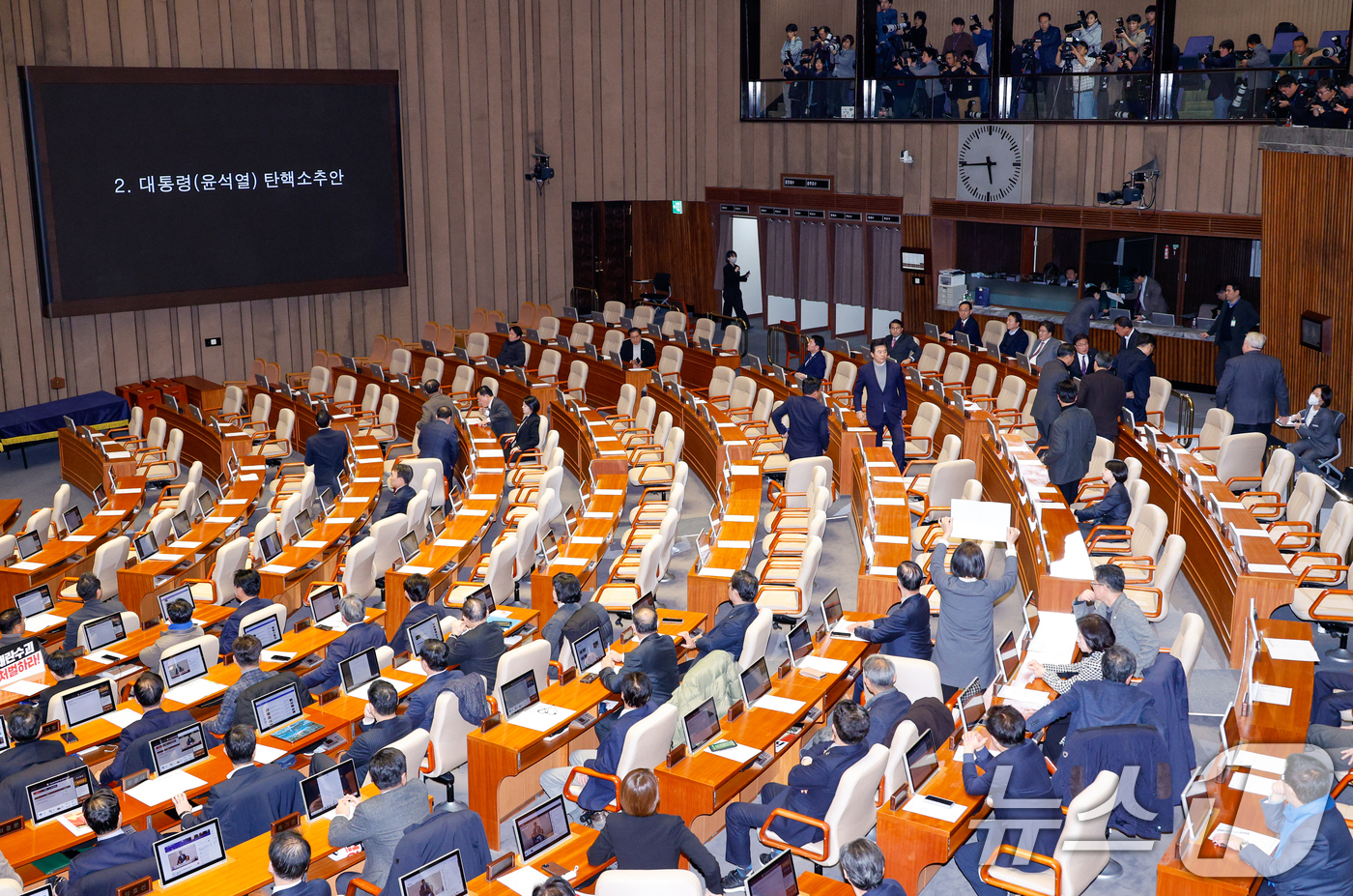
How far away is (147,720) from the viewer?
23.7ft

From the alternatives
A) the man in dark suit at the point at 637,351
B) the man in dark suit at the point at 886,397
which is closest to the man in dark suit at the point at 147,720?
the man in dark suit at the point at 886,397

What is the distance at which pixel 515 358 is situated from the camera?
16.8 m

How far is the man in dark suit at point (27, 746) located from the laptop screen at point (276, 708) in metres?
1.08

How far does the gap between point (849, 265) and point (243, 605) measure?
13.9 m

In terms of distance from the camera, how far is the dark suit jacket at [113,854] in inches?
228

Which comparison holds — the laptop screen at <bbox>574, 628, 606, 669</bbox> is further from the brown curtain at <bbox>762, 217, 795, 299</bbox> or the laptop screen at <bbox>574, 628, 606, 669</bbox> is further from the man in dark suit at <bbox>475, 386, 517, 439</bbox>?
the brown curtain at <bbox>762, 217, 795, 299</bbox>

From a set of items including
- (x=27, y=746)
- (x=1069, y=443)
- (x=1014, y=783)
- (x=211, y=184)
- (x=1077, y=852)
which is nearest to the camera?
(x=1077, y=852)

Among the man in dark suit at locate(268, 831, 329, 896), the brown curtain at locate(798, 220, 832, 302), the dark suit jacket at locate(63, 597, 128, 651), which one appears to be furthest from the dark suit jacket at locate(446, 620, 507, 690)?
the brown curtain at locate(798, 220, 832, 302)

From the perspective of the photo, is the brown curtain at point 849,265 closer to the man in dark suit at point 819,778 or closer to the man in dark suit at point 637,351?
the man in dark suit at point 637,351

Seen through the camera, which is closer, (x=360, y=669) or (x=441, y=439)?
(x=360, y=669)

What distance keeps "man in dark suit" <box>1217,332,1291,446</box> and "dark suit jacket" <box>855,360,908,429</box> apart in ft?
9.77

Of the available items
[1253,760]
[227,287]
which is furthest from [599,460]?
[227,287]

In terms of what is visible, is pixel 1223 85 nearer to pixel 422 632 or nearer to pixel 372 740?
pixel 422 632

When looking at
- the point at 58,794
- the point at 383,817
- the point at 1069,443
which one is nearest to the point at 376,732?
the point at 383,817
